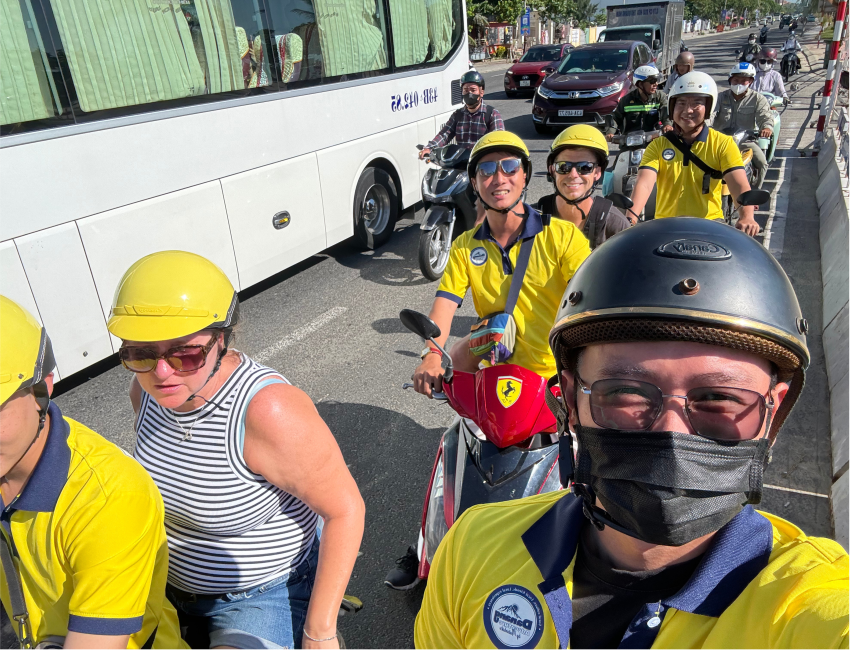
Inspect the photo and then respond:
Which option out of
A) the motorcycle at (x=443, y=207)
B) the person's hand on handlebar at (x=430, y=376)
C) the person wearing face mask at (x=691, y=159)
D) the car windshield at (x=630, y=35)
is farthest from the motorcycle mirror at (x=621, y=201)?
the car windshield at (x=630, y=35)

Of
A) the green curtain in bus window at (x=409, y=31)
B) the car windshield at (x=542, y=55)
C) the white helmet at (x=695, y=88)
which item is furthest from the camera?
the car windshield at (x=542, y=55)

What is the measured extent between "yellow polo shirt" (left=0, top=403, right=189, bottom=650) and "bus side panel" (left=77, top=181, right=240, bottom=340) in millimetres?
3392

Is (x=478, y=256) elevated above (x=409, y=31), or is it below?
below

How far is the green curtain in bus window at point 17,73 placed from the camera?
4117mm

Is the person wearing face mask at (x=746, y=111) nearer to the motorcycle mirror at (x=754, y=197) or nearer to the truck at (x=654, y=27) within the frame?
the motorcycle mirror at (x=754, y=197)

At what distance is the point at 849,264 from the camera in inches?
209

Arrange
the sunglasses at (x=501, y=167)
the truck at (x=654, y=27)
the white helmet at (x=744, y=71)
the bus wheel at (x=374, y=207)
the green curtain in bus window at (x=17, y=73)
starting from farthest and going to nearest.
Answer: the truck at (x=654, y=27)
the white helmet at (x=744, y=71)
the bus wheel at (x=374, y=207)
the green curtain in bus window at (x=17, y=73)
the sunglasses at (x=501, y=167)

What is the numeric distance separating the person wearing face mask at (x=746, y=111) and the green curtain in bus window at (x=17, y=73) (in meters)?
7.51

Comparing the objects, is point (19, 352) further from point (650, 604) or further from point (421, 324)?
point (650, 604)

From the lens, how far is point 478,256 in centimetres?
310

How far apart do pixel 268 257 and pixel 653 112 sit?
20.2 ft

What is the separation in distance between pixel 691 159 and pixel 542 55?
65.5 ft

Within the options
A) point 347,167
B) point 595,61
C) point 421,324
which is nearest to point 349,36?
point 347,167

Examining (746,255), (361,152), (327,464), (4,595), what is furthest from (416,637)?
(361,152)
